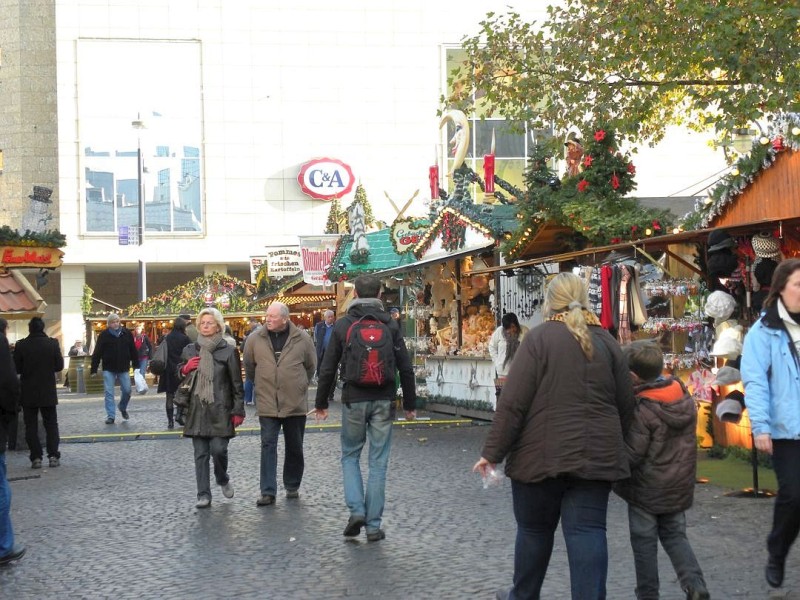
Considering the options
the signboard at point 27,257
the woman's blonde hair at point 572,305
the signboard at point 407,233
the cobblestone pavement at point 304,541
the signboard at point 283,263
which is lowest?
the cobblestone pavement at point 304,541

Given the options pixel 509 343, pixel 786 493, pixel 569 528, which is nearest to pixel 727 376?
pixel 786 493

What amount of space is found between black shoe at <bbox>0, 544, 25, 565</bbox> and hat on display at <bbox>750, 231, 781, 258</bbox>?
7789mm

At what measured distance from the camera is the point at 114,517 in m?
10.6

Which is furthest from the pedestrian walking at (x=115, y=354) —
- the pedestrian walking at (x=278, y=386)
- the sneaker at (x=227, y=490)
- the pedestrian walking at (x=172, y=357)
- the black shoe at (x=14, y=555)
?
the black shoe at (x=14, y=555)

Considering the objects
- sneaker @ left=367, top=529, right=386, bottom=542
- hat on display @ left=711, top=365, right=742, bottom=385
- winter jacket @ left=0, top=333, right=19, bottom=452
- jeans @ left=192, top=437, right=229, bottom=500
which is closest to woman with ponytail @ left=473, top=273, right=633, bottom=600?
sneaker @ left=367, top=529, right=386, bottom=542

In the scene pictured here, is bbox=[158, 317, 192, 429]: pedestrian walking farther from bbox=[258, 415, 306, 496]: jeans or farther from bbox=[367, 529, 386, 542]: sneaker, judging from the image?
bbox=[367, 529, 386, 542]: sneaker

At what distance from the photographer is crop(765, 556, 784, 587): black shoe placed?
265 inches

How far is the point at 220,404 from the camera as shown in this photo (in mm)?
10844

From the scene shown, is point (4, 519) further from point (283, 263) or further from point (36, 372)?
point (283, 263)

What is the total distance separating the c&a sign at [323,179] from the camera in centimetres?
5425

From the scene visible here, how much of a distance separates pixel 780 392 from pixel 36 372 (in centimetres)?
1023

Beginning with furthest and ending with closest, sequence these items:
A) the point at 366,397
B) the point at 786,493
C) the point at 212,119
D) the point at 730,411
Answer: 1. the point at 212,119
2. the point at 366,397
3. the point at 730,411
4. the point at 786,493

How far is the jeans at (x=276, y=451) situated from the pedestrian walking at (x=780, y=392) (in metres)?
5.04

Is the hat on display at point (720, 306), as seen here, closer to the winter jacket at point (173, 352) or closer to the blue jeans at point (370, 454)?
the blue jeans at point (370, 454)
